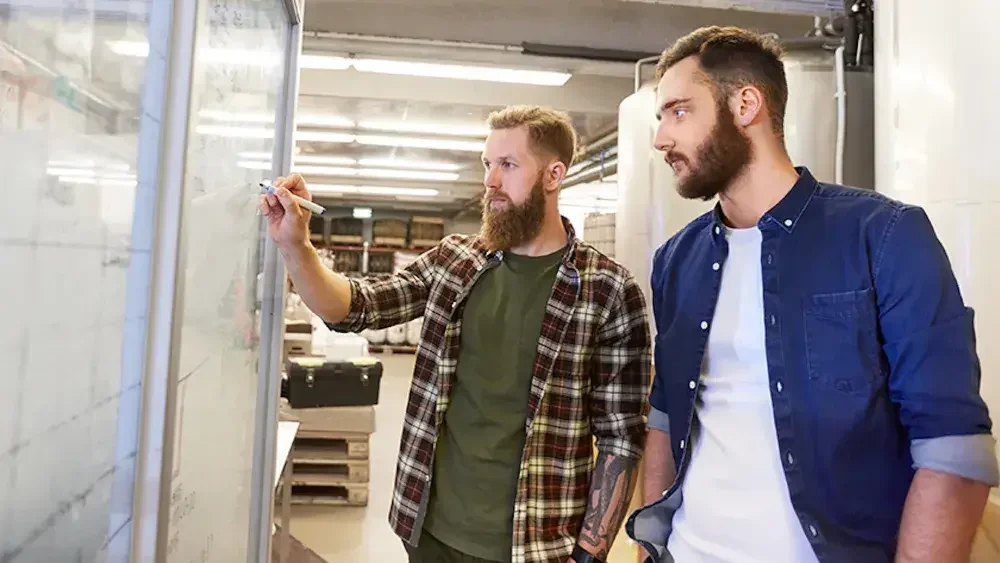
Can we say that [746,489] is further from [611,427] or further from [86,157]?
[86,157]

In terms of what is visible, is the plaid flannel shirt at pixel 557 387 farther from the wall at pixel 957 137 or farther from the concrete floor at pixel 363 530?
the concrete floor at pixel 363 530

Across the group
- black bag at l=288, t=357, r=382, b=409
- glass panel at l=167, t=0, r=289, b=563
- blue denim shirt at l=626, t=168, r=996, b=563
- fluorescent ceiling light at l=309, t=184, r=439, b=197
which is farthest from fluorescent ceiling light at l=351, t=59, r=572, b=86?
fluorescent ceiling light at l=309, t=184, r=439, b=197

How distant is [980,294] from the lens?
1438 millimetres

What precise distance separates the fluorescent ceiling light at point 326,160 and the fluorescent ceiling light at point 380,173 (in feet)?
1.15

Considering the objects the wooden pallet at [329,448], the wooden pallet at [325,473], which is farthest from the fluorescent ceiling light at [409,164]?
the wooden pallet at [325,473]

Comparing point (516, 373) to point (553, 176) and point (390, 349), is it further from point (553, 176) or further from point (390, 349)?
point (390, 349)

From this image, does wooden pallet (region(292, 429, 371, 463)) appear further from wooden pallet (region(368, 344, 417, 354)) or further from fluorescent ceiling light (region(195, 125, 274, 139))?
wooden pallet (region(368, 344, 417, 354))

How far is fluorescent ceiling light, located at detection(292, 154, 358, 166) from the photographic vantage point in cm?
716

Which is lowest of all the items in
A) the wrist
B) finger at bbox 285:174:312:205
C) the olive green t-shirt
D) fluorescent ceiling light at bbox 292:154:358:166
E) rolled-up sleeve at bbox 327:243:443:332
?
the wrist

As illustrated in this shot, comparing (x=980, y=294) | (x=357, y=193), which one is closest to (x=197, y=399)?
(x=980, y=294)

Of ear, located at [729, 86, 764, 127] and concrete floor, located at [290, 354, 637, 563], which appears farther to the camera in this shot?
concrete floor, located at [290, 354, 637, 563]

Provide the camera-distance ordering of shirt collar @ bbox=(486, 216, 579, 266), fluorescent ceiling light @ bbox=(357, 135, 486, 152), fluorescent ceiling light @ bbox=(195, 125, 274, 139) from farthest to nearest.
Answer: fluorescent ceiling light @ bbox=(357, 135, 486, 152)
shirt collar @ bbox=(486, 216, 579, 266)
fluorescent ceiling light @ bbox=(195, 125, 274, 139)

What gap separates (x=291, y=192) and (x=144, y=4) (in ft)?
1.83

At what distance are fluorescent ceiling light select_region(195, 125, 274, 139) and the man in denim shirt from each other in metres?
0.76
